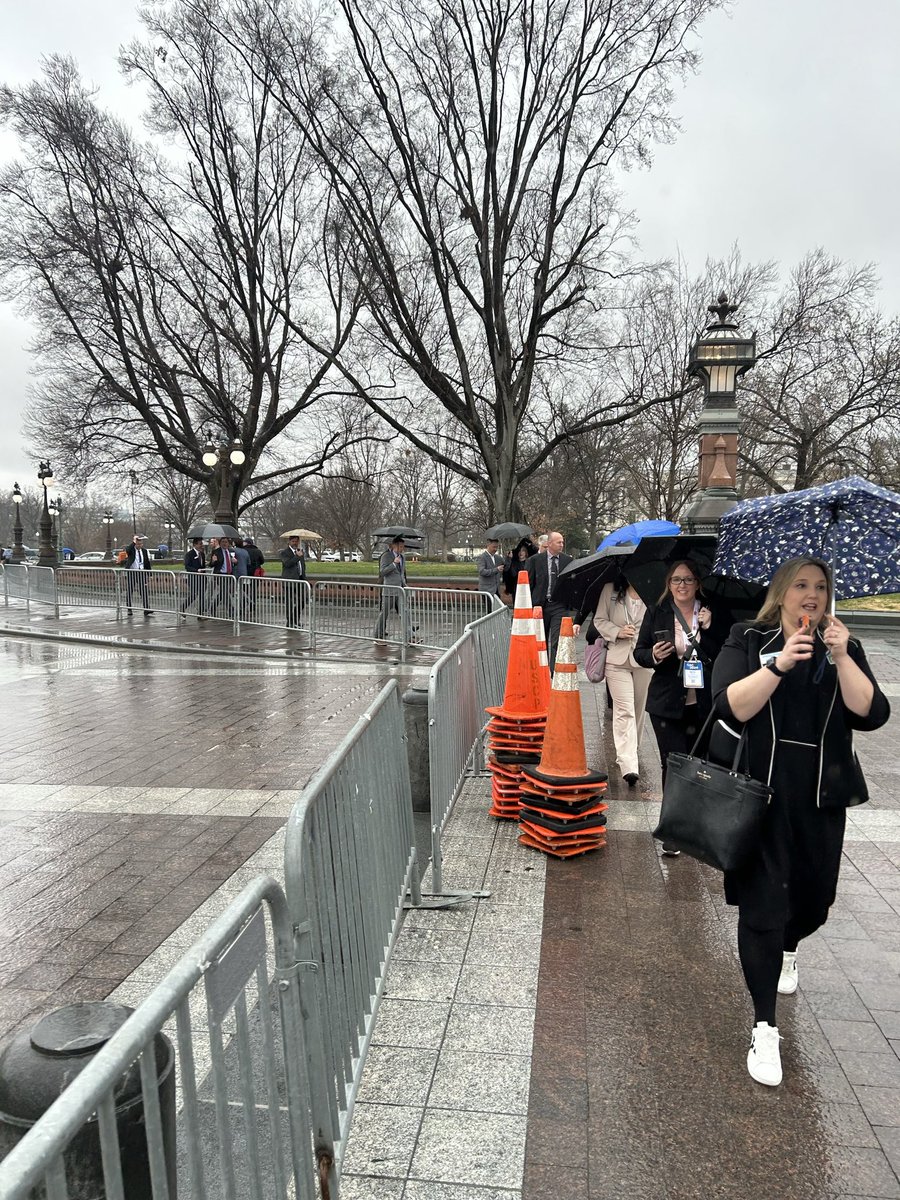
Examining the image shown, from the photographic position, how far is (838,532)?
3654 millimetres

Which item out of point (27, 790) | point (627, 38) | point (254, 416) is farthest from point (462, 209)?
point (27, 790)

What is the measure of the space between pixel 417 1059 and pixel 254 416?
79.6ft

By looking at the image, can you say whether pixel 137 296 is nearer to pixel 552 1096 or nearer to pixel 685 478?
pixel 685 478

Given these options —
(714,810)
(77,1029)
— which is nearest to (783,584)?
(714,810)

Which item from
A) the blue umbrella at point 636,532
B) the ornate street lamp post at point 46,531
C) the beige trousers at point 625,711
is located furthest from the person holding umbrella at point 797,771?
the ornate street lamp post at point 46,531

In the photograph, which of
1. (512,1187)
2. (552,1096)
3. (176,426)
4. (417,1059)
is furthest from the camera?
(176,426)

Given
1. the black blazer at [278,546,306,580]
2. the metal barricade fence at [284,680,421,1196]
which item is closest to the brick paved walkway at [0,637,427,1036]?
the metal barricade fence at [284,680,421,1196]

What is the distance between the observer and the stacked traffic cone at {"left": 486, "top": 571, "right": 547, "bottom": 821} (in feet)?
17.8

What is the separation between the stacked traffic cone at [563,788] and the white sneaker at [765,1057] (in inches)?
76.0

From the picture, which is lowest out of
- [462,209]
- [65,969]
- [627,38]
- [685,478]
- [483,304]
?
[65,969]

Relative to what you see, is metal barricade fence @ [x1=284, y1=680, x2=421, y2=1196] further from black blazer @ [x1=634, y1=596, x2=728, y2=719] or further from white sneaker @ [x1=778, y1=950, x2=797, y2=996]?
black blazer @ [x1=634, y1=596, x2=728, y2=719]

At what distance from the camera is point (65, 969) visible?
3.67 metres

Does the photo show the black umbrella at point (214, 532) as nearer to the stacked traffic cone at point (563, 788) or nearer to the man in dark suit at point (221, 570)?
the man in dark suit at point (221, 570)

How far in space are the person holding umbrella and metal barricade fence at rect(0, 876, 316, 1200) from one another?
1.61 metres
